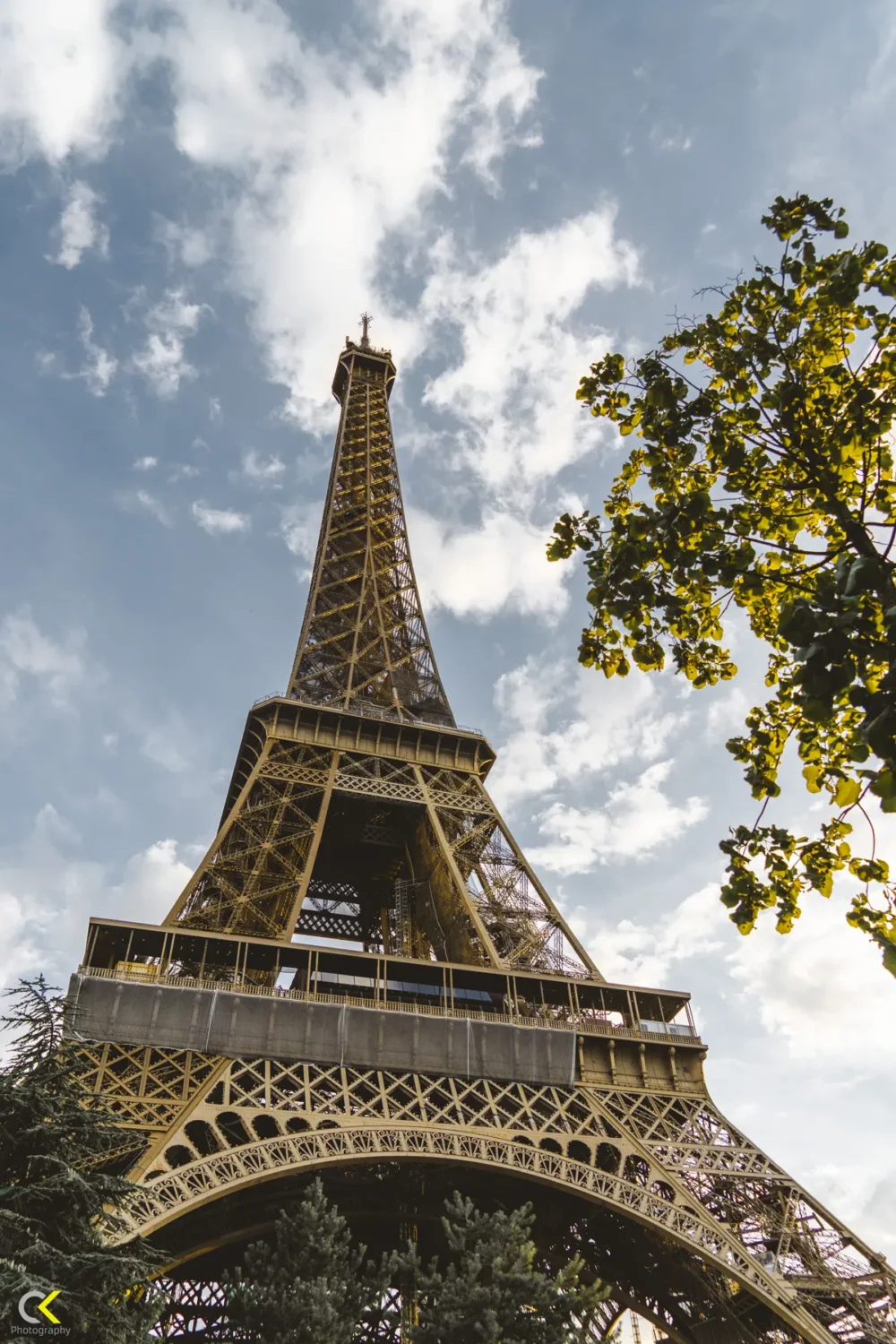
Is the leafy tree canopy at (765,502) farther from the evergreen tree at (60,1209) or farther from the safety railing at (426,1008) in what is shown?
the safety railing at (426,1008)

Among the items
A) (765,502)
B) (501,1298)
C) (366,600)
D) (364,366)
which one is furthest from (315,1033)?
(364,366)

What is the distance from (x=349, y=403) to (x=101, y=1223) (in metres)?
44.7

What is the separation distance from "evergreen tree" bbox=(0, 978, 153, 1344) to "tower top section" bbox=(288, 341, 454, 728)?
20.4 meters

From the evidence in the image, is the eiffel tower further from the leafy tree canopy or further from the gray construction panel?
the leafy tree canopy

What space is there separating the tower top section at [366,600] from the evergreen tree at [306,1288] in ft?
63.5

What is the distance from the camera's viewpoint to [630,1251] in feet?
82.4

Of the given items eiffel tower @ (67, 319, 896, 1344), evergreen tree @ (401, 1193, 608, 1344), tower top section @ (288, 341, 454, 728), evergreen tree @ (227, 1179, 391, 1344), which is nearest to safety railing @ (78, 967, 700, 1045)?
eiffel tower @ (67, 319, 896, 1344)

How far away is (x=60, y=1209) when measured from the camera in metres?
15.4

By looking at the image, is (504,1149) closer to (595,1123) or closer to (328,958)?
(595,1123)

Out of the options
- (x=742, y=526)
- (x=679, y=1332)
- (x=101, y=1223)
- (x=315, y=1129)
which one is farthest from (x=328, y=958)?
(x=742, y=526)

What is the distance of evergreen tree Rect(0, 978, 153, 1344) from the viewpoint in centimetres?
1414

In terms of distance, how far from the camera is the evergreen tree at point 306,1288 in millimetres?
16891

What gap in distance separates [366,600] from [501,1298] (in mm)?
29831

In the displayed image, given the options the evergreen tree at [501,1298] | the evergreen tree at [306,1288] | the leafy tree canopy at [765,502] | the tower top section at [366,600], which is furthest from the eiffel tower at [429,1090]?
the leafy tree canopy at [765,502]
